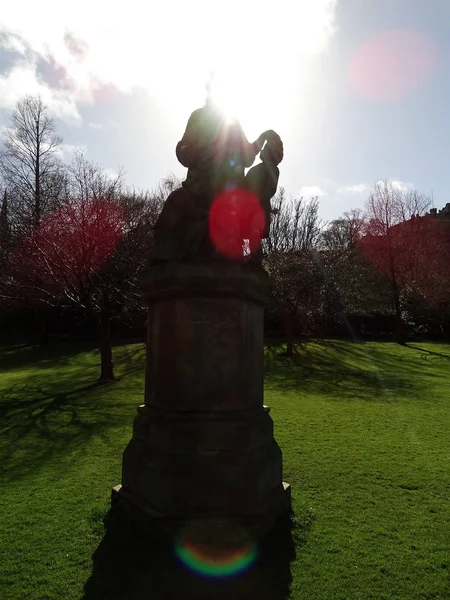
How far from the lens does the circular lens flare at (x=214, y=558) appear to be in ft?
11.5

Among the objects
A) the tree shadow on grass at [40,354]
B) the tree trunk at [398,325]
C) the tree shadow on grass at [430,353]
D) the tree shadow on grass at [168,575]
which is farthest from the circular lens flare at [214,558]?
the tree trunk at [398,325]

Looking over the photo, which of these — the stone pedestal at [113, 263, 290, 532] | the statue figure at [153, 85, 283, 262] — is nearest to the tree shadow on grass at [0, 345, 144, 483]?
the stone pedestal at [113, 263, 290, 532]

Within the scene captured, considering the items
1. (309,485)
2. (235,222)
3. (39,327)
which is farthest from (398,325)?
(235,222)

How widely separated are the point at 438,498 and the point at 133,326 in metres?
24.0

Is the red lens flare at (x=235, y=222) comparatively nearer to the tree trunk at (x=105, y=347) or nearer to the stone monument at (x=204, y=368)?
the stone monument at (x=204, y=368)

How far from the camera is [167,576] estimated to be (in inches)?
134

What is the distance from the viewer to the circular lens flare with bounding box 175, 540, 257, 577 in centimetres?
351

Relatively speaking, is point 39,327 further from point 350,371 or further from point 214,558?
point 214,558

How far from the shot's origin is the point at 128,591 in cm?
324

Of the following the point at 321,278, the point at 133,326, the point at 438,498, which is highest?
the point at 321,278

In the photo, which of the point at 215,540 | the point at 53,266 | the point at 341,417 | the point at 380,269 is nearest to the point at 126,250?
the point at 53,266

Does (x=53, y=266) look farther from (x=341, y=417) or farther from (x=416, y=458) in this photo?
(x=416, y=458)

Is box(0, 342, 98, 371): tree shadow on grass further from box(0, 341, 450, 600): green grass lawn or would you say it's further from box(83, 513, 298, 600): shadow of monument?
box(83, 513, 298, 600): shadow of monument

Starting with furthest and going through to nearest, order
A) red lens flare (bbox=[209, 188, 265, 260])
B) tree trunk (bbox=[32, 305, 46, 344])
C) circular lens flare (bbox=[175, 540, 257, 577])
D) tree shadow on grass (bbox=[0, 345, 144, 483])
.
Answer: tree trunk (bbox=[32, 305, 46, 344]) → tree shadow on grass (bbox=[0, 345, 144, 483]) → red lens flare (bbox=[209, 188, 265, 260]) → circular lens flare (bbox=[175, 540, 257, 577])
